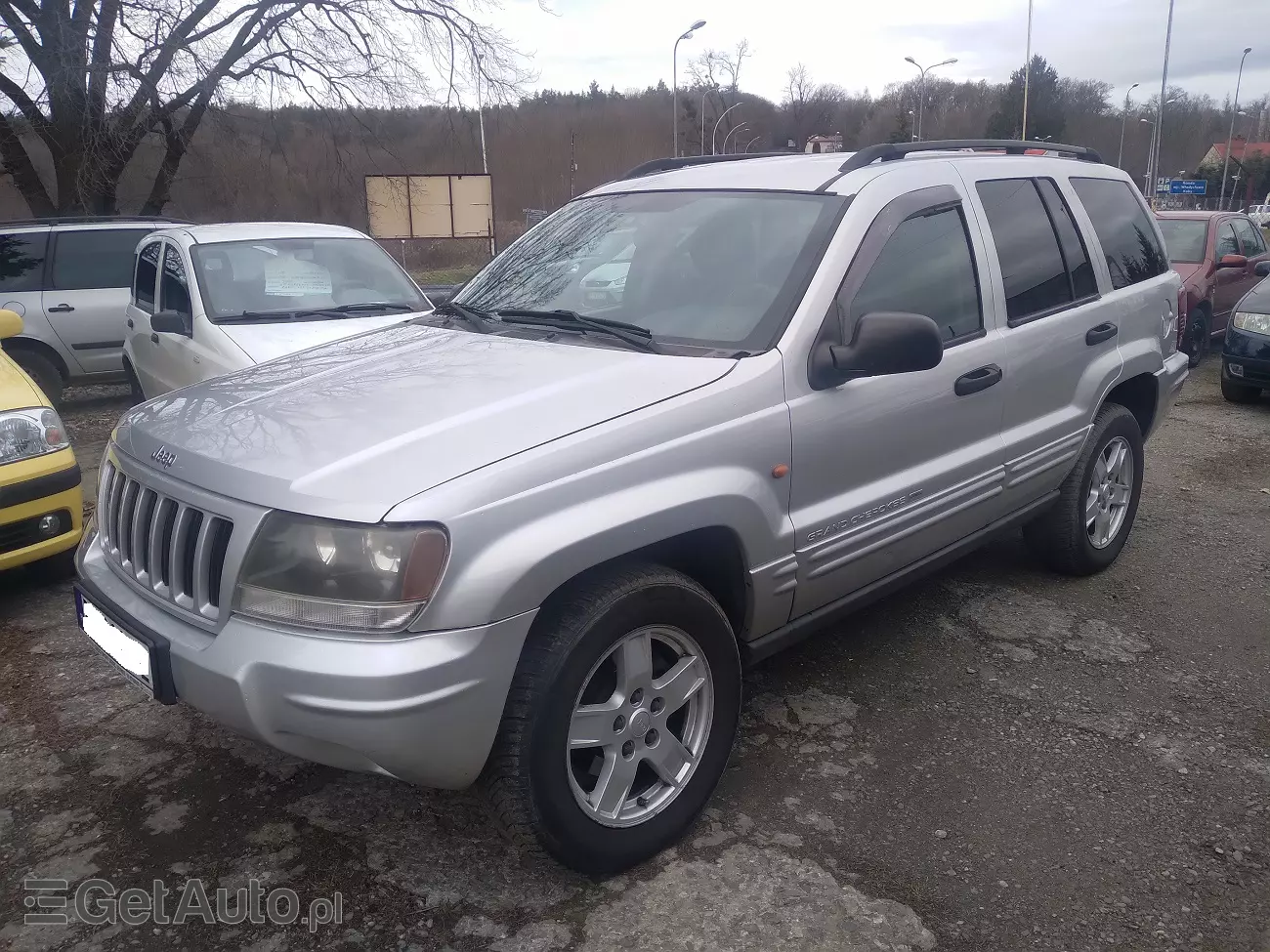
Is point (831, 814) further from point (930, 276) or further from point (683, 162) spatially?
point (683, 162)

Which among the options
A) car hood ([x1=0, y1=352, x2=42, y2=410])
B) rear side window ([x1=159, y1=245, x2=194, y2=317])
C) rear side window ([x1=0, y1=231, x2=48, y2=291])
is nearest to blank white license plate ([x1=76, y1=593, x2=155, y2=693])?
car hood ([x1=0, y1=352, x2=42, y2=410])

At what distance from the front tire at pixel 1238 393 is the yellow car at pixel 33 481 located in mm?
9015

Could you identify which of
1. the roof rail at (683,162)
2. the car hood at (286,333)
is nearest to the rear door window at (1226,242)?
the roof rail at (683,162)

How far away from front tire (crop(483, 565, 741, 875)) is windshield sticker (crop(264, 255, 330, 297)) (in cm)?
495

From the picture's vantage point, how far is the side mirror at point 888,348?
274cm

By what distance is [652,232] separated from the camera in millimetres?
3412

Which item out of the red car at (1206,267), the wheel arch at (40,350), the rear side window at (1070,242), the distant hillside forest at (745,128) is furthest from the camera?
the distant hillside forest at (745,128)

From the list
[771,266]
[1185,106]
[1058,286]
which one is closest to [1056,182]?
[1058,286]

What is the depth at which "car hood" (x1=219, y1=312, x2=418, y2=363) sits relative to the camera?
5.81m

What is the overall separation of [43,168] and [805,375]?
16829mm

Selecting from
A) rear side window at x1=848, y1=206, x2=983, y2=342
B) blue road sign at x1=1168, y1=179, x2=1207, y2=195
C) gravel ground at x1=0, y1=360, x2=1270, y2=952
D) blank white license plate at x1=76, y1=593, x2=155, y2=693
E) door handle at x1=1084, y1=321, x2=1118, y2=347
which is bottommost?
gravel ground at x1=0, y1=360, x2=1270, y2=952

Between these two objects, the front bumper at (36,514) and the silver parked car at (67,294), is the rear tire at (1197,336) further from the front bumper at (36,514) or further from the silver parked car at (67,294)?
the silver parked car at (67,294)

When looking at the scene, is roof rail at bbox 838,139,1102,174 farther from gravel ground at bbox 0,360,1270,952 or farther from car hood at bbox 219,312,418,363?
car hood at bbox 219,312,418,363

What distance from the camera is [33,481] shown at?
13.3ft
